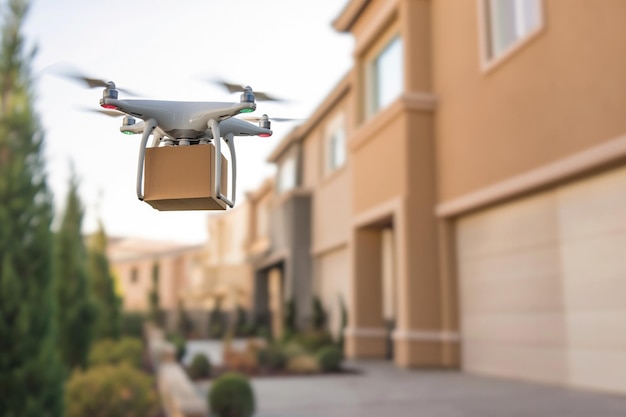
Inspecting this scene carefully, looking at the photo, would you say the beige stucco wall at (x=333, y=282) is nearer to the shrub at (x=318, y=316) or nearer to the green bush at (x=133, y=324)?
the shrub at (x=318, y=316)

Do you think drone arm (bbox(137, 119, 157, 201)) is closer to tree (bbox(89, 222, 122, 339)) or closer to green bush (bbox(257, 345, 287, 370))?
green bush (bbox(257, 345, 287, 370))

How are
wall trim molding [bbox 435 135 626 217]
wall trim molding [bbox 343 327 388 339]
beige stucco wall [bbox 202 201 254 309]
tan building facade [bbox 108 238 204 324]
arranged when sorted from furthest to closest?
1. tan building facade [bbox 108 238 204 324]
2. beige stucco wall [bbox 202 201 254 309]
3. wall trim molding [bbox 343 327 388 339]
4. wall trim molding [bbox 435 135 626 217]

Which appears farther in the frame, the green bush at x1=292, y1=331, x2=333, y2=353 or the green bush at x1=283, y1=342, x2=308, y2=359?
the green bush at x1=292, y1=331, x2=333, y2=353

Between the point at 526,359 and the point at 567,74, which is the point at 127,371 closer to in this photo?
the point at 526,359

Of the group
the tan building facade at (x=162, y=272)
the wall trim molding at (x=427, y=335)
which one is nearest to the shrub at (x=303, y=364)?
the wall trim molding at (x=427, y=335)

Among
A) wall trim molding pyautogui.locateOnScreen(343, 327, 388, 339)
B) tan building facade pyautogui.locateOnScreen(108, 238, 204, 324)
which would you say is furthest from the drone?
tan building facade pyautogui.locateOnScreen(108, 238, 204, 324)

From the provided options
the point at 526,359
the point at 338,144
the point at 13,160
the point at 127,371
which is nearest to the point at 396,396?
the point at 526,359
